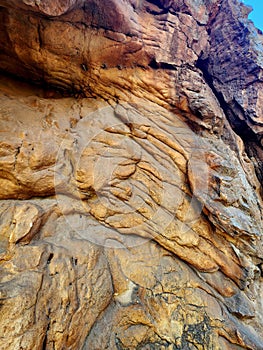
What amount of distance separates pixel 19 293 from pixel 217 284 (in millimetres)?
5004

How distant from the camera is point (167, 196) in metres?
5.89

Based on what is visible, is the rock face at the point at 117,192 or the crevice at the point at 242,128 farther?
the crevice at the point at 242,128

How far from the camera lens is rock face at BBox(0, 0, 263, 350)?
13.6 feet

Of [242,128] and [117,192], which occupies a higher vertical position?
[242,128]

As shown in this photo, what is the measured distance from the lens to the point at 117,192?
577 centimetres

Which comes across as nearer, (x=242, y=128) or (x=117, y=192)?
(x=117, y=192)

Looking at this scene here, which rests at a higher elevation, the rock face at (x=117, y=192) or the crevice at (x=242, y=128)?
the crevice at (x=242, y=128)

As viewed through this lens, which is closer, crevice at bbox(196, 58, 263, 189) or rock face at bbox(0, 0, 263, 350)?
rock face at bbox(0, 0, 263, 350)

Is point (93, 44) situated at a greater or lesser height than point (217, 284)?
greater

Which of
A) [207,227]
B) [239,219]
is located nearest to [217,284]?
[207,227]

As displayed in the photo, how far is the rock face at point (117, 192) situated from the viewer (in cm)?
414

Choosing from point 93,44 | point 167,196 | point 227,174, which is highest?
point 93,44

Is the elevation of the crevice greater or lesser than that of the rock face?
greater

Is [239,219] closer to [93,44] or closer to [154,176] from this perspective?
[154,176]
